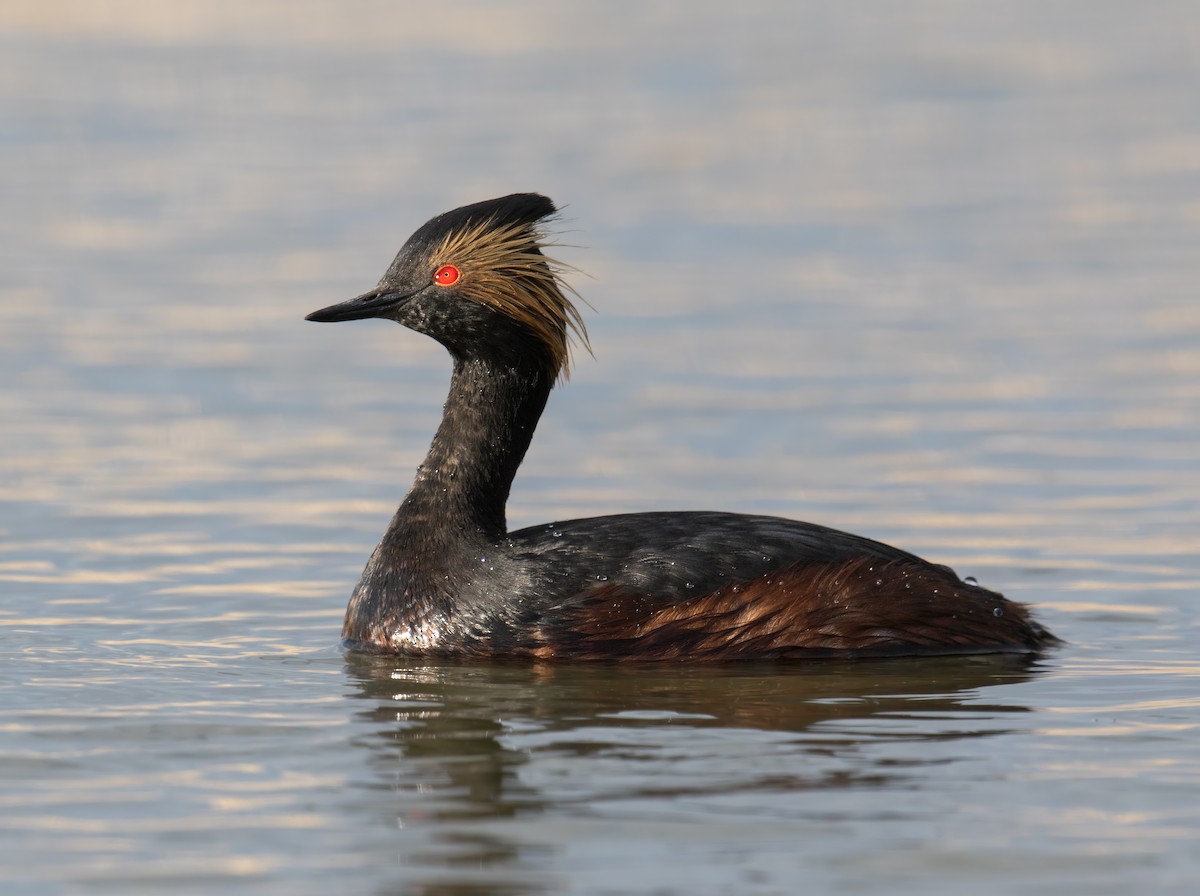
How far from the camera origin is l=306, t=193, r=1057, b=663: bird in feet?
35.4

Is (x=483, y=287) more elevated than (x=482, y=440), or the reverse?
(x=483, y=287)

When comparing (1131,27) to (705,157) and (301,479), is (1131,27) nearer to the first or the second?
(705,157)

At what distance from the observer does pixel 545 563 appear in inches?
433

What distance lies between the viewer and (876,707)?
987 cm

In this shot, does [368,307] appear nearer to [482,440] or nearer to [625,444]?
[482,440]

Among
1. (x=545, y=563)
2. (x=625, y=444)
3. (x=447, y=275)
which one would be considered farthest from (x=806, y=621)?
(x=625, y=444)

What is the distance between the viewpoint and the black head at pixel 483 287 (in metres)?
11.5

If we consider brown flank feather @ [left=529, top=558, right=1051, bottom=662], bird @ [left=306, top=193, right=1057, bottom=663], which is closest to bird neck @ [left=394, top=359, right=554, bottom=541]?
bird @ [left=306, top=193, right=1057, bottom=663]

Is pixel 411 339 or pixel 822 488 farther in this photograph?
pixel 411 339

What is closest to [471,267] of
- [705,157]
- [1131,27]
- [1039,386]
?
[1039,386]

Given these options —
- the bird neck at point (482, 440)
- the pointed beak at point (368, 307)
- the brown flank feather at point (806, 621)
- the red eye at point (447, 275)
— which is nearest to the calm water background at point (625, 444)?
the brown flank feather at point (806, 621)

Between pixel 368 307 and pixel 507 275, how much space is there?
724 millimetres

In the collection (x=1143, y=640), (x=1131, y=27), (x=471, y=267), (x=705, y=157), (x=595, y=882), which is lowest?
(x=595, y=882)

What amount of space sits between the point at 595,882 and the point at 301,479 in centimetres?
752
